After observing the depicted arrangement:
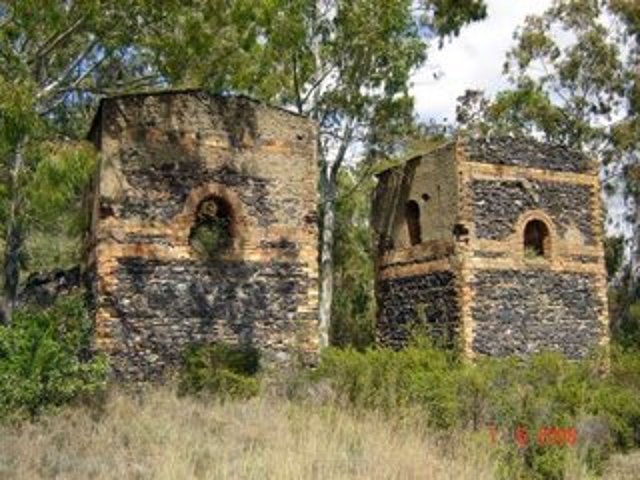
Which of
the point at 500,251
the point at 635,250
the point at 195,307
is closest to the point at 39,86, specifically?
the point at 195,307

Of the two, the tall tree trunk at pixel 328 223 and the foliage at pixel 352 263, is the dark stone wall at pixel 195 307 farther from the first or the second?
the foliage at pixel 352 263

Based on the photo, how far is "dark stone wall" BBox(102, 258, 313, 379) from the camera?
543 inches

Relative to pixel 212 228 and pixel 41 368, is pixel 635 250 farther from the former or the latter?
pixel 41 368

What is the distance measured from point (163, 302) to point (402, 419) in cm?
581

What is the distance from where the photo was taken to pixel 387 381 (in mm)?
11711

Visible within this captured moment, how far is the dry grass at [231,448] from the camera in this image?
7.07 metres

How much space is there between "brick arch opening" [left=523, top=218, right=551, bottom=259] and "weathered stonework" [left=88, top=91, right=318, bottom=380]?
504 centimetres

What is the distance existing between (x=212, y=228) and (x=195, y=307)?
4.61ft

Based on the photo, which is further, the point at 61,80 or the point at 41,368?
the point at 61,80

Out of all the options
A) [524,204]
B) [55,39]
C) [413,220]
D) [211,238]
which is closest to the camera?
[55,39]

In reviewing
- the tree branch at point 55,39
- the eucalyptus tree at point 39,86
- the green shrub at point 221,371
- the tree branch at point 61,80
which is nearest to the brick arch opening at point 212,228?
the green shrub at point 221,371

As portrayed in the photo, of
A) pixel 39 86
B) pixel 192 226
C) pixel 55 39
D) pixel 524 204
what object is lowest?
pixel 192 226

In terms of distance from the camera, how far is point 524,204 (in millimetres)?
17641

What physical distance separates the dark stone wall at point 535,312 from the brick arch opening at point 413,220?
2.18 m
